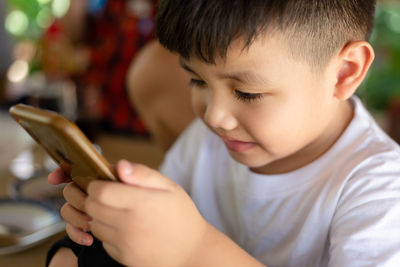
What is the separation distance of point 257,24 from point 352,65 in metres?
0.20

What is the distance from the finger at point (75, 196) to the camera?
1.84ft

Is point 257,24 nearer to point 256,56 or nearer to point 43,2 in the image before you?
point 256,56

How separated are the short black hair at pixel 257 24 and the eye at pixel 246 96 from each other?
A: 6 centimetres

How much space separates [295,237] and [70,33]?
138cm

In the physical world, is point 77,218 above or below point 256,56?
below

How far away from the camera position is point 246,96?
2.07 feet

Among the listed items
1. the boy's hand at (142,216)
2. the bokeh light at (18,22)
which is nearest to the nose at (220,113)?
the boy's hand at (142,216)

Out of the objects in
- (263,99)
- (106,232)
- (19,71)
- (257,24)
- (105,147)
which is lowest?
(105,147)

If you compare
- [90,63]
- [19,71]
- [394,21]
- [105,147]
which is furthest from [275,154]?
[394,21]

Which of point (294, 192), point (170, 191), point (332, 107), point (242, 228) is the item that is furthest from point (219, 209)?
point (170, 191)

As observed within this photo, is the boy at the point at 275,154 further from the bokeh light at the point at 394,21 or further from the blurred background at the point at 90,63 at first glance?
the bokeh light at the point at 394,21

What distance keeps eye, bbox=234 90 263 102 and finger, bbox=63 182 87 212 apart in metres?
0.24

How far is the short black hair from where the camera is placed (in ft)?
1.87

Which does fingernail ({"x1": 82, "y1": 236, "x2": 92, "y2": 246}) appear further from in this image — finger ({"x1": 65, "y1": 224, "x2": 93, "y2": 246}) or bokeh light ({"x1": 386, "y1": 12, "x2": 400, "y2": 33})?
bokeh light ({"x1": 386, "y1": 12, "x2": 400, "y2": 33})
